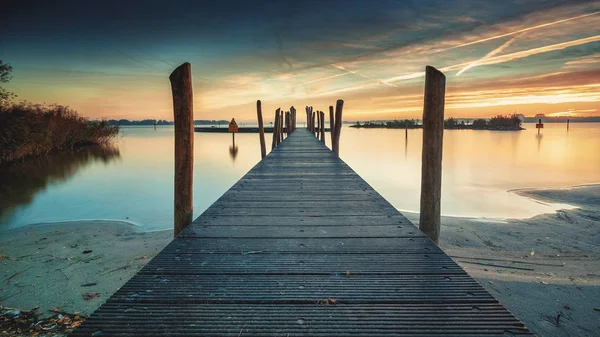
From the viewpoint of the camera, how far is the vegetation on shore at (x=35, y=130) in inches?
594

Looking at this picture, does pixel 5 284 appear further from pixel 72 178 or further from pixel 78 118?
pixel 78 118

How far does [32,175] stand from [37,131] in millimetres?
4097

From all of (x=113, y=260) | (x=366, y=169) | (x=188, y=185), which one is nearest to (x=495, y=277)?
(x=188, y=185)

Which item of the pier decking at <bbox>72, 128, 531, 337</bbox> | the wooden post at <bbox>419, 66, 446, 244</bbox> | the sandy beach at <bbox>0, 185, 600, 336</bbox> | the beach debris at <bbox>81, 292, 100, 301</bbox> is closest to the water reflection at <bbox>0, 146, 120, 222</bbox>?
the sandy beach at <bbox>0, 185, 600, 336</bbox>

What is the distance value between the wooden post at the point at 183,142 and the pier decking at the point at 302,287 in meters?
0.50

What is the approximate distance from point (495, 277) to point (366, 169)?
16.2m

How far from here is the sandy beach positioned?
3.63 meters

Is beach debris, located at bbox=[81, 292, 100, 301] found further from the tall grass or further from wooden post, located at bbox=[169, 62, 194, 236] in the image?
the tall grass

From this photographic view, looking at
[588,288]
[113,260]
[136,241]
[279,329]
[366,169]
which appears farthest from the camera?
[366,169]

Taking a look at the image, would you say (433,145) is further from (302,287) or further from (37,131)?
(37,131)

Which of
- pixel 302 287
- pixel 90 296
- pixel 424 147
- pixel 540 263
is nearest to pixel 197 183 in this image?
pixel 90 296

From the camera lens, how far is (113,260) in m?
5.31

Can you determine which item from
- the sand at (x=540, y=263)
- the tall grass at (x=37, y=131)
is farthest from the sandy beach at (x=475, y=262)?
the tall grass at (x=37, y=131)

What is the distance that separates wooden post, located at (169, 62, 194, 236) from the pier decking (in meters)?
0.50
